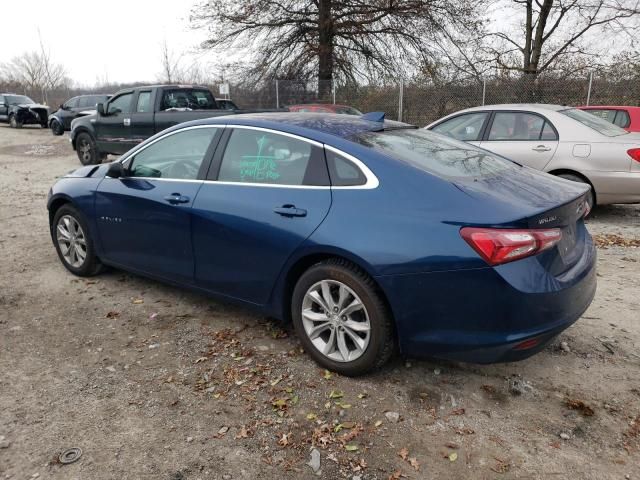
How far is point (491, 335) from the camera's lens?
268cm

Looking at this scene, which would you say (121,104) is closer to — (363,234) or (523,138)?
(523,138)

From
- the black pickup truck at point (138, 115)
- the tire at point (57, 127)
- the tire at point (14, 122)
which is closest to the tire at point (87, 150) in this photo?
the black pickup truck at point (138, 115)

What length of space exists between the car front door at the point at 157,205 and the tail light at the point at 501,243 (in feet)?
6.65

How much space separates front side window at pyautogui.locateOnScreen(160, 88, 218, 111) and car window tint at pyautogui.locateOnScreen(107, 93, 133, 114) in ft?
3.39

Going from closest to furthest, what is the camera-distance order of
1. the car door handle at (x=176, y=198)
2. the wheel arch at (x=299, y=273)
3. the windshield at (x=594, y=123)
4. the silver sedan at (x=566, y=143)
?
the wheel arch at (x=299, y=273), the car door handle at (x=176, y=198), the silver sedan at (x=566, y=143), the windshield at (x=594, y=123)

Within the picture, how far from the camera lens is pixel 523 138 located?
6.96m

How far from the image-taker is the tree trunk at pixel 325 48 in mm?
19703

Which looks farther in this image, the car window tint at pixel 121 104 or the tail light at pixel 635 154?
the car window tint at pixel 121 104

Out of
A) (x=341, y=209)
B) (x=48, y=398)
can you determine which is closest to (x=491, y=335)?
(x=341, y=209)

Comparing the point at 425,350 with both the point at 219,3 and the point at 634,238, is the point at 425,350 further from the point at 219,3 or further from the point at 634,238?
the point at 219,3

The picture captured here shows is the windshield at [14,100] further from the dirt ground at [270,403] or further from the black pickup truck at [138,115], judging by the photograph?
the dirt ground at [270,403]

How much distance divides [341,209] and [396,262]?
0.47 metres

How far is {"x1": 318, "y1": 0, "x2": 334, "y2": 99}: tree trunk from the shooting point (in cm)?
1970

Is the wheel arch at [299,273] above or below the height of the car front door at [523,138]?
below
